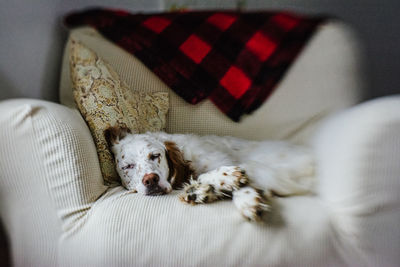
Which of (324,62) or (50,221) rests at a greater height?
(324,62)

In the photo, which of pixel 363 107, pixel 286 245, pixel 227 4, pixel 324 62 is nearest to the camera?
pixel 286 245

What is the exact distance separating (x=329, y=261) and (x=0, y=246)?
110cm

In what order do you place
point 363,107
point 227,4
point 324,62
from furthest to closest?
point 227,4
point 324,62
point 363,107

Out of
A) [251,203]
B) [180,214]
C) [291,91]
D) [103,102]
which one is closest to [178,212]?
[180,214]

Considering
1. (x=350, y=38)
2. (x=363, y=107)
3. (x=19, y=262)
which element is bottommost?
(x=19, y=262)

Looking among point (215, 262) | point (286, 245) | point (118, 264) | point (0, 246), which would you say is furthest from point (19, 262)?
point (286, 245)

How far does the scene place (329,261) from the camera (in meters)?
1.06

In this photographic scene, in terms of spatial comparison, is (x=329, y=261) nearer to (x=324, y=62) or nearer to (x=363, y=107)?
(x=363, y=107)

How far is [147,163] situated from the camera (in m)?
1.28

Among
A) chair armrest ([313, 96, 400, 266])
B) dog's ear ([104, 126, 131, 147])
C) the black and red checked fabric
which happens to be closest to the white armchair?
chair armrest ([313, 96, 400, 266])

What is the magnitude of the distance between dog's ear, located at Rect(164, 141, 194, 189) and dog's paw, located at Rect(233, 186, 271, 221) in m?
0.28

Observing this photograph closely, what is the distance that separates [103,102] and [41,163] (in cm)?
37

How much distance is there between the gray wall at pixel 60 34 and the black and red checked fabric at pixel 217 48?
21 centimetres

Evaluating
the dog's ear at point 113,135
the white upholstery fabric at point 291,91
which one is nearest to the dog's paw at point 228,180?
the dog's ear at point 113,135
